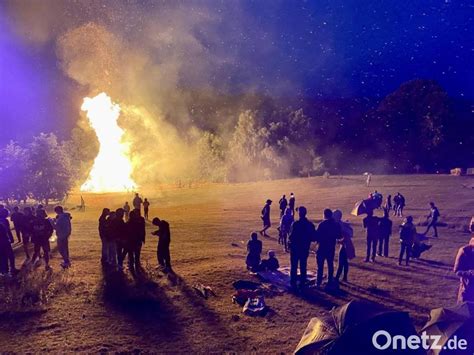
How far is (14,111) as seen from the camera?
97.4m

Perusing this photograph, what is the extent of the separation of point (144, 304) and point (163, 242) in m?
2.95

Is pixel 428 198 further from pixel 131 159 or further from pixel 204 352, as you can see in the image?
pixel 131 159

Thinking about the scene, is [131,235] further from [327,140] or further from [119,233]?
[327,140]

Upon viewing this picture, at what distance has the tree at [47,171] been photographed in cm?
5088

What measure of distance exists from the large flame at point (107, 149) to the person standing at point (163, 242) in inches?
2240

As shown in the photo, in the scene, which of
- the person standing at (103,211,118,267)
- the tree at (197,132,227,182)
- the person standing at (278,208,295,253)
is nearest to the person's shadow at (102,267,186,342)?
the person standing at (103,211,118,267)

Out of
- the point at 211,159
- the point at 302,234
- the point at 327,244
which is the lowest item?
the point at 327,244

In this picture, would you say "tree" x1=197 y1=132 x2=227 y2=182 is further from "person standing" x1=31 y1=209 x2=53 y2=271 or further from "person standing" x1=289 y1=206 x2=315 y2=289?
"person standing" x1=289 y1=206 x2=315 y2=289

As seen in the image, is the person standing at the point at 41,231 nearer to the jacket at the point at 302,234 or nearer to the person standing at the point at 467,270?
the jacket at the point at 302,234

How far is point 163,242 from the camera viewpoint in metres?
13.4

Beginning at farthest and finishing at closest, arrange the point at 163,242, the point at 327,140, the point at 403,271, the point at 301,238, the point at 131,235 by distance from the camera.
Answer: the point at 327,140
the point at 403,271
the point at 163,242
the point at 131,235
the point at 301,238

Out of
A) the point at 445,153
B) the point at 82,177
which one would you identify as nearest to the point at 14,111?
the point at 82,177

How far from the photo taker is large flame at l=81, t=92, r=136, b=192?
69.4m

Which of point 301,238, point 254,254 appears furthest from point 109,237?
point 301,238
